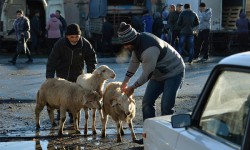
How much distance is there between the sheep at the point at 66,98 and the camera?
8.91 meters

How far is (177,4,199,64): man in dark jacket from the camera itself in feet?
62.8

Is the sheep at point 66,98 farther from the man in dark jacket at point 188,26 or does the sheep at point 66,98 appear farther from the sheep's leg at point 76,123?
the man in dark jacket at point 188,26

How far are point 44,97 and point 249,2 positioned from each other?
19036 millimetres

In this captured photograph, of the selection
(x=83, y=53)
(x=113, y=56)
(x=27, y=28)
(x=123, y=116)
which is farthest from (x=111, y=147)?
(x=113, y=56)

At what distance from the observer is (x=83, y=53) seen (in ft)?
32.9

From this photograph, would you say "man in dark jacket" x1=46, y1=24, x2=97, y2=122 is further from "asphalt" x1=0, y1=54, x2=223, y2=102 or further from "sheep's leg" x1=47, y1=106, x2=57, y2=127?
"asphalt" x1=0, y1=54, x2=223, y2=102

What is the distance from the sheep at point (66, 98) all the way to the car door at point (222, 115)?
14.9ft

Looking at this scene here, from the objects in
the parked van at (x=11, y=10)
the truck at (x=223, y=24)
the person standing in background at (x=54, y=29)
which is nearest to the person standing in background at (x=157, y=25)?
the truck at (x=223, y=24)

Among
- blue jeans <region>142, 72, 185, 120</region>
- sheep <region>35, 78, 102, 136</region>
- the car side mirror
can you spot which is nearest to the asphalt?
sheep <region>35, 78, 102, 136</region>

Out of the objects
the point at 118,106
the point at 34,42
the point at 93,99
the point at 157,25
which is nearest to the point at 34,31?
the point at 34,42

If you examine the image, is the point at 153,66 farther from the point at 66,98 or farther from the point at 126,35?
the point at 66,98

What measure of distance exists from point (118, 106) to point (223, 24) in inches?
778

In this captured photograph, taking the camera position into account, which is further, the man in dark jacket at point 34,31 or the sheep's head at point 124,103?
the man in dark jacket at point 34,31

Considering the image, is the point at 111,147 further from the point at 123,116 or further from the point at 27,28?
the point at 27,28
